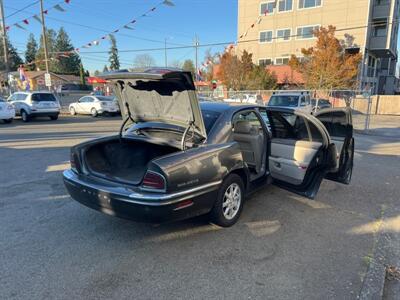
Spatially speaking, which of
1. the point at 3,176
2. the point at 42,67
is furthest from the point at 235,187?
the point at 42,67

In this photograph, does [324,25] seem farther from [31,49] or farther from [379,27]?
[31,49]

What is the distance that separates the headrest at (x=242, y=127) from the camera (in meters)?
4.52

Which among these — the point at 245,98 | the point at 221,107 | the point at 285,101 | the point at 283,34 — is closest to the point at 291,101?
the point at 285,101

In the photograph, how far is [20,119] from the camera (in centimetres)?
1783

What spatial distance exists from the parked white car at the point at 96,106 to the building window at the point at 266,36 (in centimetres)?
2688

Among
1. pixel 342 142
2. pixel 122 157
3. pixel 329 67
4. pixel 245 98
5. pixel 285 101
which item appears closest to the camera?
pixel 122 157

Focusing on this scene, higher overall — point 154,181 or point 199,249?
point 154,181

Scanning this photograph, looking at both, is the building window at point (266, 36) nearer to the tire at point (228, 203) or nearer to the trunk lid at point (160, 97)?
the trunk lid at point (160, 97)

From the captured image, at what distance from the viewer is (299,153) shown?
4.76 meters

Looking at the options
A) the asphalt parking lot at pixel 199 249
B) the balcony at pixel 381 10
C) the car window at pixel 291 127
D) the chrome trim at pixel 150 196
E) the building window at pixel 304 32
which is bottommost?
the asphalt parking lot at pixel 199 249

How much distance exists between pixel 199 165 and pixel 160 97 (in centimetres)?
118

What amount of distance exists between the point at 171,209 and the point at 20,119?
18.0 meters

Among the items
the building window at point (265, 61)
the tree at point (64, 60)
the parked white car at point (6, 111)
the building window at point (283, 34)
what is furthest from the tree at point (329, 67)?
the tree at point (64, 60)

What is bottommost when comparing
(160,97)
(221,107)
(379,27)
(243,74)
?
(221,107)
